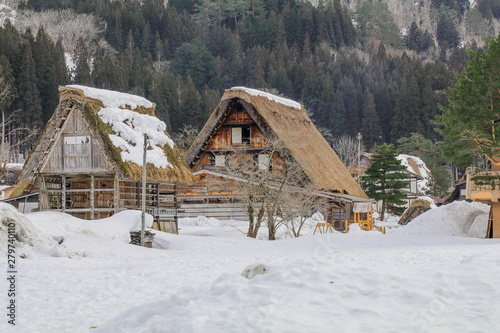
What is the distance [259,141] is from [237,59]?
189 feet

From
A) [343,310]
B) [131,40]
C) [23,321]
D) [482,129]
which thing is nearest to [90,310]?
[23,321]

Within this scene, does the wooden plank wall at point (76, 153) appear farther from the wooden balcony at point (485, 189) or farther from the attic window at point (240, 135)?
the attic window at point (240, 135)

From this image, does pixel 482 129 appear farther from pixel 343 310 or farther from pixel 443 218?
pixel 343 310

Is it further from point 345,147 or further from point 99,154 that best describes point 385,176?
point 345,147

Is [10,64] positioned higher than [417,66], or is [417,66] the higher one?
[417,66]

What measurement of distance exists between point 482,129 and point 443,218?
3929 mm

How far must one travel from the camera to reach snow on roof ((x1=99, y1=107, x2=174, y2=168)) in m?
24.4

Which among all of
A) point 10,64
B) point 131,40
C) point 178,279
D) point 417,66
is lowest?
point 178,279

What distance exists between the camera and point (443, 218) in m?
21.8

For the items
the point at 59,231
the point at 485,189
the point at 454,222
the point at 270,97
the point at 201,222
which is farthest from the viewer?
the point at 270,97

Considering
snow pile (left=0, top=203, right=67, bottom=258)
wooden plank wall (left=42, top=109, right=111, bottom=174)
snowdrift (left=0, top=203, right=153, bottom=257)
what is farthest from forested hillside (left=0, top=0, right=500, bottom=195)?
snow pile (left=0, top=203, right=67, bottom=258)

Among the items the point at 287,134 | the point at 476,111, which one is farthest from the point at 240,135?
the point at 476,111

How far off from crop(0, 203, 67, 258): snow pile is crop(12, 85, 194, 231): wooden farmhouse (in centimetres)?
841

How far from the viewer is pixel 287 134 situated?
3500 centimetres
